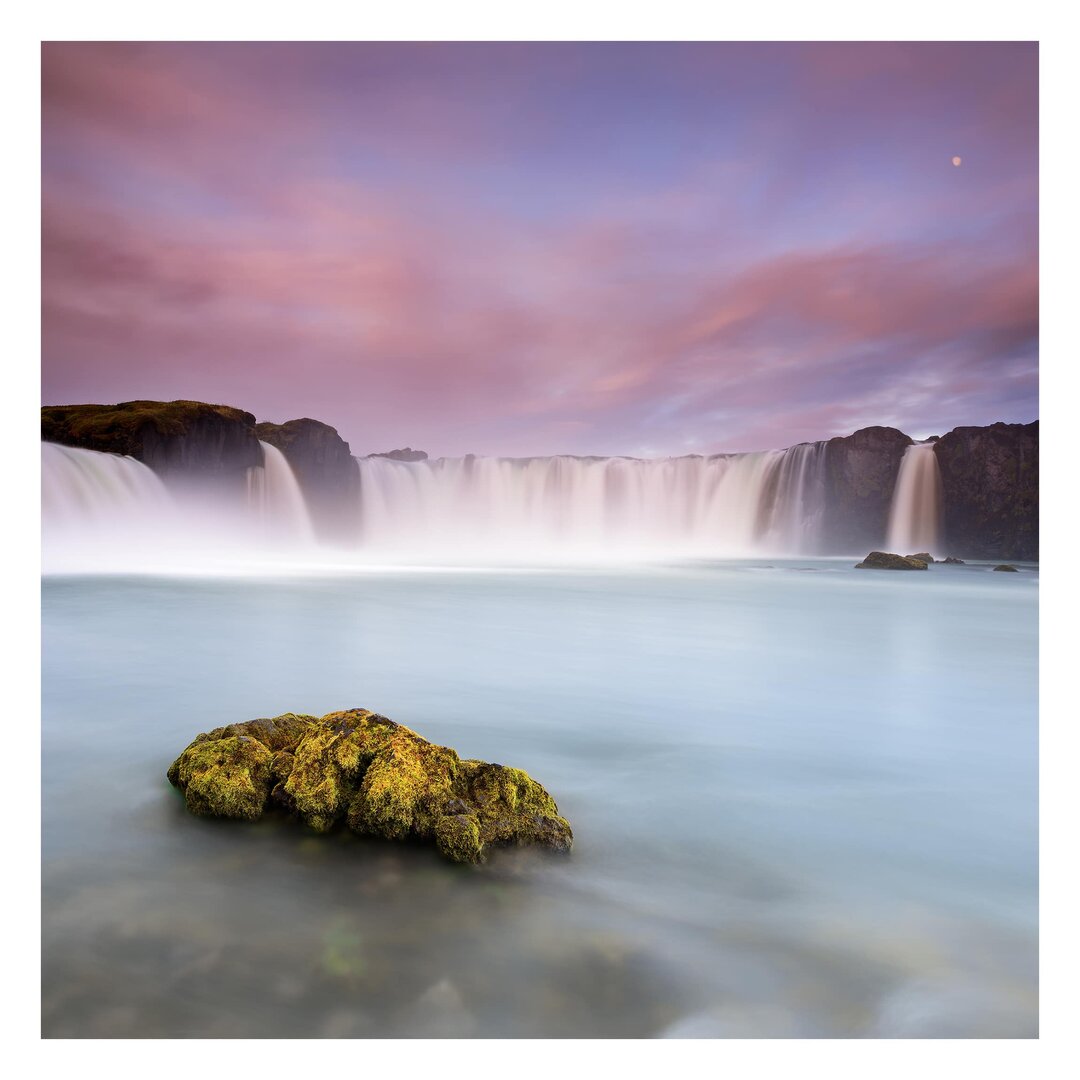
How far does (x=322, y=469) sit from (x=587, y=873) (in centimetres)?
2942

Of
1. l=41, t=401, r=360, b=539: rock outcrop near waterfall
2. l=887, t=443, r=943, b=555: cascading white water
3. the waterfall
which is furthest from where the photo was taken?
l=887, t=443, r=943, b=555: cascading white water

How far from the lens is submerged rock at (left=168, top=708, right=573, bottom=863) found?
6.40 feet

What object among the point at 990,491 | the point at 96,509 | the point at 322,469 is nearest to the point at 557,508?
the point at 322,469

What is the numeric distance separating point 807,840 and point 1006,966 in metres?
0.67

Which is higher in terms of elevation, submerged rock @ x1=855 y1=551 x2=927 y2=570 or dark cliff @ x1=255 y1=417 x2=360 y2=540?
dark cliff @ x1=255 y1=417 x2=360 y2=540

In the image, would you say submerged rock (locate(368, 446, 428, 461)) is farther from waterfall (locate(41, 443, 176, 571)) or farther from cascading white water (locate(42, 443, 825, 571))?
waterfall (locate(41, 443, 176, 571))

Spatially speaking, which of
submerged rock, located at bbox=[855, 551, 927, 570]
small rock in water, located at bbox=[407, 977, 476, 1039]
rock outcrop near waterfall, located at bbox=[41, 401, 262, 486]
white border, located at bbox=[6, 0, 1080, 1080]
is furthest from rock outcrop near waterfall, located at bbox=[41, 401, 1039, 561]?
small rock in water, located at bbox=[407, 977, 476, 1039]

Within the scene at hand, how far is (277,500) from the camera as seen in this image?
83.7ft

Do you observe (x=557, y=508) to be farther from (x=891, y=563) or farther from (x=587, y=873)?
(x=587, y=873)

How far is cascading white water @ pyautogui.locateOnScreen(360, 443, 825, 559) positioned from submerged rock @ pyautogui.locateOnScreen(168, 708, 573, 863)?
29698mm

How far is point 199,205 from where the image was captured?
570 cm

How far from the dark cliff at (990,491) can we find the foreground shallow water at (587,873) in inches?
934

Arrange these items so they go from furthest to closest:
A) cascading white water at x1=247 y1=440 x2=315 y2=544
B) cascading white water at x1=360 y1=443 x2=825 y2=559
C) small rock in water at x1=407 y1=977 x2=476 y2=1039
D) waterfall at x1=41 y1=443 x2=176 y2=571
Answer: cascading white water at x1=360 y1=443 x2=825 y2=559, cascading white water at x1=247 y1=440 x2=315 y2=544, waterfall at x1=41 y1=443 x2=176 y2=571, small rock in water at x1=407 y1=977 x2=476 y2=1039
